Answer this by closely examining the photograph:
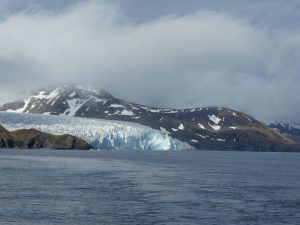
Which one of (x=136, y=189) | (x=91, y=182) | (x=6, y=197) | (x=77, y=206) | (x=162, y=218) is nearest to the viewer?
(x=162, y=218)

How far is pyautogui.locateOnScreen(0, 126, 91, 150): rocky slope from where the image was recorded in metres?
189

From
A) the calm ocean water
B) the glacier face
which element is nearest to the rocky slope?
the glacier face

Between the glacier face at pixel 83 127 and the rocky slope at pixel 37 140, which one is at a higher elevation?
the glacier face at pixel 83 127

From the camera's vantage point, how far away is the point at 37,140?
192 metres

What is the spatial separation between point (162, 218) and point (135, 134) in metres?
150

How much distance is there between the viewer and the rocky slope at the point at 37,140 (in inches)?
7426

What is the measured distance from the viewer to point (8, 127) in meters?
186

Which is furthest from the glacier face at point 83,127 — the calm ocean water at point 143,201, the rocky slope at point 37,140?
the calm ocean water at point 143,201

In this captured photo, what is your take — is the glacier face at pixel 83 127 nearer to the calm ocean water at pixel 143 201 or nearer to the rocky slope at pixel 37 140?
the rocky slope at pixel 37 140

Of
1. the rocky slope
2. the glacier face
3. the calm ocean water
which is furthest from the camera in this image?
the rocky slope

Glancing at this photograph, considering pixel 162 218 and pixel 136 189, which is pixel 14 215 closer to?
pixel 162 218

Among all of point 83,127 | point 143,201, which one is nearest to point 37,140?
point 83,127

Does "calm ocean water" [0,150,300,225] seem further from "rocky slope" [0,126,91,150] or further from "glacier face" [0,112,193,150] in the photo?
"rocky slope" [0,126,91,150]

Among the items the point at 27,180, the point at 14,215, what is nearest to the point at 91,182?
the point at 27,180
